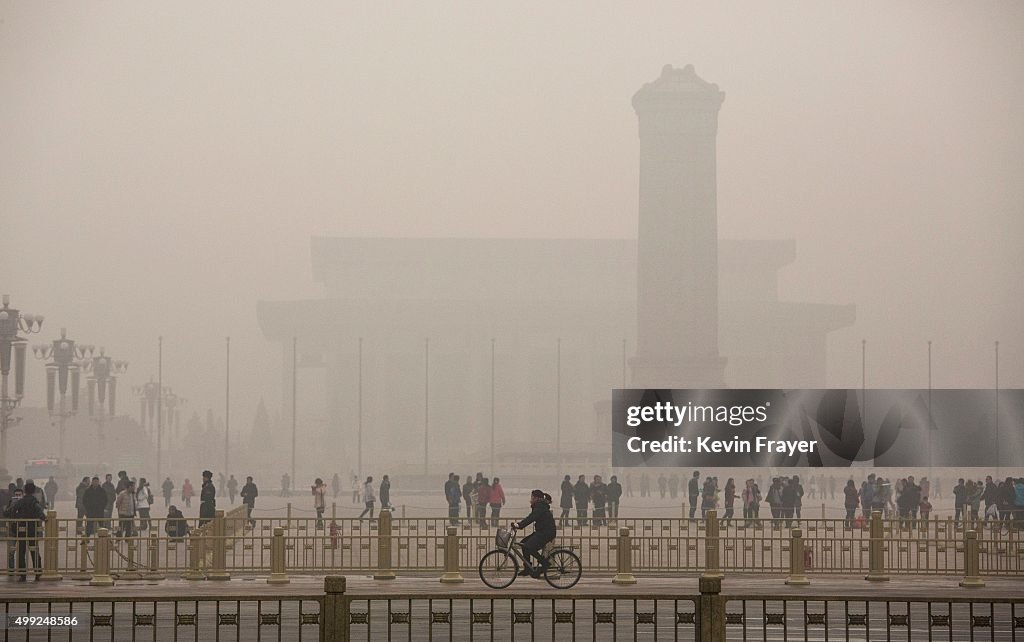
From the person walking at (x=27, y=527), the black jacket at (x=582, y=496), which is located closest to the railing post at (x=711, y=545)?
the person walking at (x=27, y=527)

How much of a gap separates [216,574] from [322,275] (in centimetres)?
5641

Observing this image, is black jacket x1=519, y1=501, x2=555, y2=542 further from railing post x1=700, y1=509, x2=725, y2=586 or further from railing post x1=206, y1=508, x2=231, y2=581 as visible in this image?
railing post x1=206, y1=508, x2=231, y2=581

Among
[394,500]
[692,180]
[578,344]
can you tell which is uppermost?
[692,180]

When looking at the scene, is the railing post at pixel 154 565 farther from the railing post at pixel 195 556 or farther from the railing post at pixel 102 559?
the railing post at pixel 102 559

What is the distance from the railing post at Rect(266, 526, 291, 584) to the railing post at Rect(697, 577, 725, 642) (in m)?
9.38

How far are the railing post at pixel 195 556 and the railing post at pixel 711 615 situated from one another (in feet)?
32.7

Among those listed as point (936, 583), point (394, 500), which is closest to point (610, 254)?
point (394, 500)

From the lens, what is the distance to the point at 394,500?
172 feet

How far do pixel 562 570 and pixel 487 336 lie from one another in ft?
198

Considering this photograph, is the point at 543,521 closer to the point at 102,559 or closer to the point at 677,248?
the point at 102,559

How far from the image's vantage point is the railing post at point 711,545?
17.7 m

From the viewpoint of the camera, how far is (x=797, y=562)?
17469mm

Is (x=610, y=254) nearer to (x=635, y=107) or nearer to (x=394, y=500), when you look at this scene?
(x=635, y=107)

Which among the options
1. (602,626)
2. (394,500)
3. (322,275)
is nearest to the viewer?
(602,626)
